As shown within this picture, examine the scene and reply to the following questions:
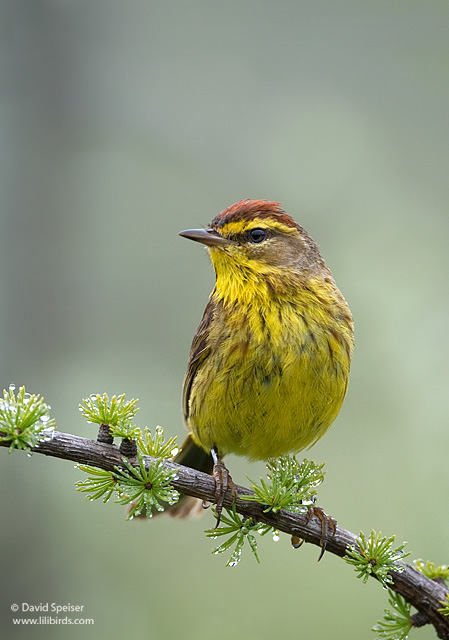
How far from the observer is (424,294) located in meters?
7.94

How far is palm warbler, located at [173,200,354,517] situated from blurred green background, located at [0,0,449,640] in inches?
89.5

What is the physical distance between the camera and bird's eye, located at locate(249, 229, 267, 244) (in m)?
4.54

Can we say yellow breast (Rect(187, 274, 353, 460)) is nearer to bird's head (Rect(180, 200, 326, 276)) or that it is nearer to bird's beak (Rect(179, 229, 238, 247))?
bird's head (Rect(180, 200, 326, 276))

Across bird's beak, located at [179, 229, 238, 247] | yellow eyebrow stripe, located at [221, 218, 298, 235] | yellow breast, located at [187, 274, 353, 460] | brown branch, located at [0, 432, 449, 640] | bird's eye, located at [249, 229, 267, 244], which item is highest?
yellow eyebrow stripe, located at [221, 218, 298, 235]

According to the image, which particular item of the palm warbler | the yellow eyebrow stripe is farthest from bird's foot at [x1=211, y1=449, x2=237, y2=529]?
the yellow eyebrow stripe

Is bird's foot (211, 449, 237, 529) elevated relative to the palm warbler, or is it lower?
lower

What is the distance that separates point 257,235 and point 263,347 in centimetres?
89

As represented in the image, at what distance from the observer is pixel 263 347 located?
3.95 metres

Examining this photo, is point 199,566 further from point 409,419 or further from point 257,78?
point 257,78

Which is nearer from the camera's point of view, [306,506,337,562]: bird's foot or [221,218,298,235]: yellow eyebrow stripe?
[306,506,337,562]: bird's foot

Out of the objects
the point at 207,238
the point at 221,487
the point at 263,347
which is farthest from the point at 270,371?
the point at 207,238

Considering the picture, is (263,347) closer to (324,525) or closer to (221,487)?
(221,487)

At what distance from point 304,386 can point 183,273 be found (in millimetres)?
4171

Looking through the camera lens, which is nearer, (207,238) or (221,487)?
(221,487)
